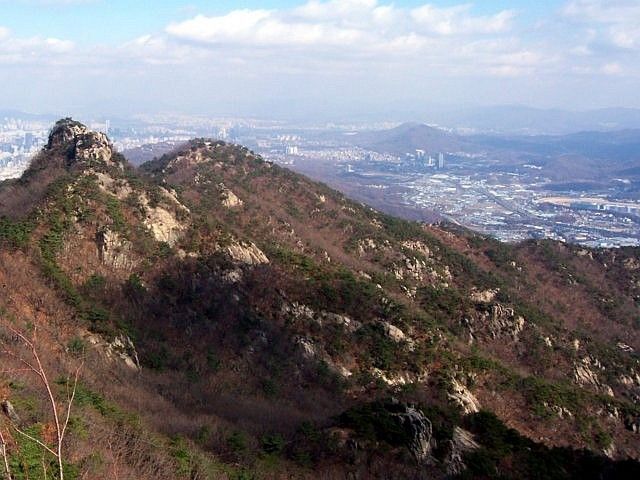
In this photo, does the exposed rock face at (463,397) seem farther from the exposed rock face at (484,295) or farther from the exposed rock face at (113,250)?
the exposed rock face at (484,295)

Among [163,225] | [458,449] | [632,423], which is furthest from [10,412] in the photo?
[632,423]

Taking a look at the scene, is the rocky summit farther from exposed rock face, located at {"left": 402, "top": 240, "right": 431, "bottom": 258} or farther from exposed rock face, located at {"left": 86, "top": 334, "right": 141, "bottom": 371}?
exposed rock face, located at {"left": 402, "top": 240, "right": 431, "bottom": 258}

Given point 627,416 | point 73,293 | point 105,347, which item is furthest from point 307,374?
point 627,416

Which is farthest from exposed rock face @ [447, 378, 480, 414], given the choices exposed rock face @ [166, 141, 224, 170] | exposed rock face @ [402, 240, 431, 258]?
exposed rock face @ [166, 141, 224, 170]

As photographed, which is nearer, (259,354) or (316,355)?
(259,354)

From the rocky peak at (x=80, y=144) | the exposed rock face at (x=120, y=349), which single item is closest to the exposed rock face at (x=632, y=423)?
the exposed rock face at (x=120, y=349)

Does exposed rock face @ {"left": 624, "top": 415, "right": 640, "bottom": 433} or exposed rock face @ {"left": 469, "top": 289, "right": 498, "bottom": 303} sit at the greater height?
exposed rock face @ {"left": 469, "top": 289, "right": 498, "bottom": 303}

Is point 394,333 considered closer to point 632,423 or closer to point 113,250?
point 632,423

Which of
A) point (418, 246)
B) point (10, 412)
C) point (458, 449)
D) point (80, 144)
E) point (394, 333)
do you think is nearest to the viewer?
point (10, 412)
